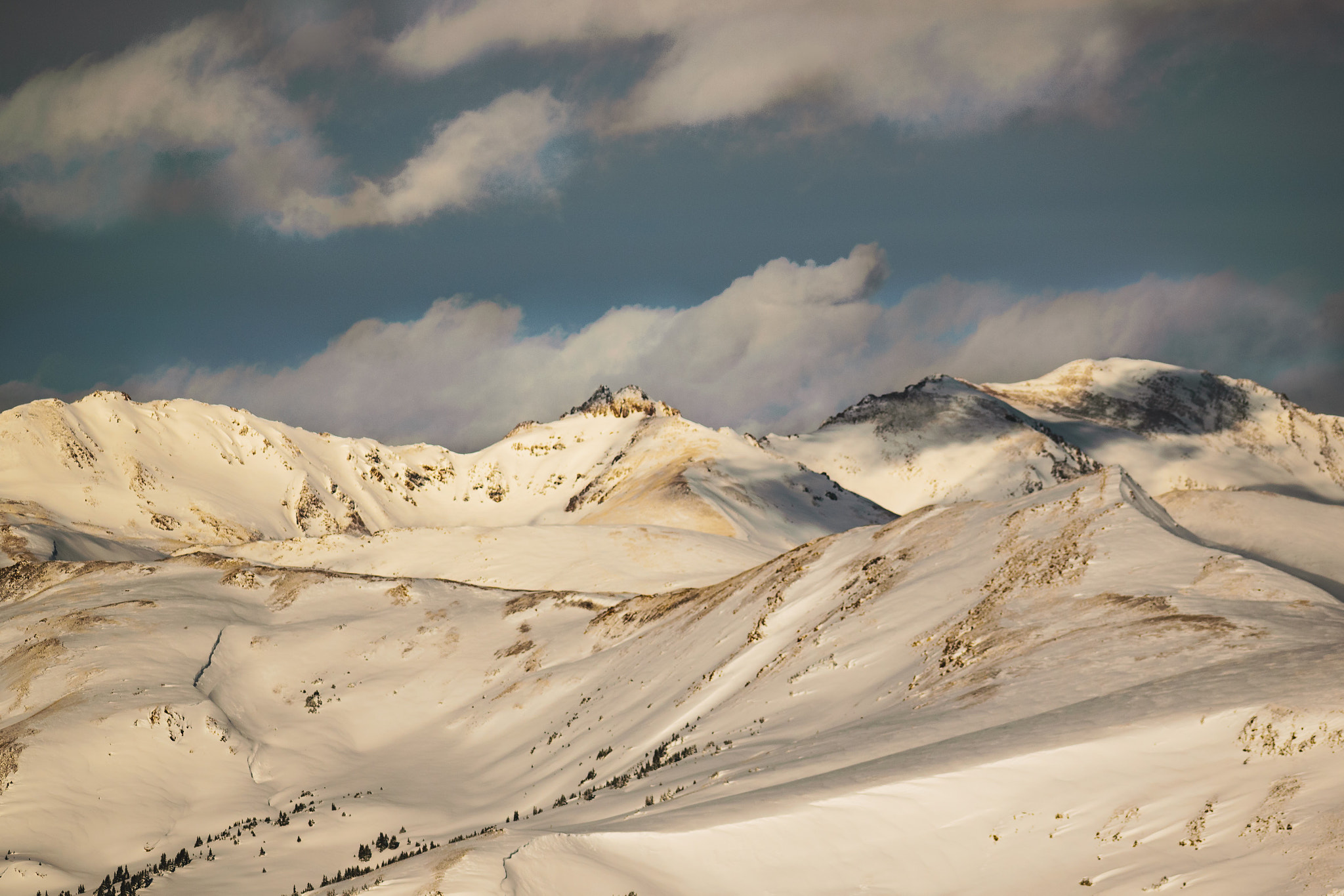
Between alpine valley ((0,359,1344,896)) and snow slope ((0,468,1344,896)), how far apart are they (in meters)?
0.11

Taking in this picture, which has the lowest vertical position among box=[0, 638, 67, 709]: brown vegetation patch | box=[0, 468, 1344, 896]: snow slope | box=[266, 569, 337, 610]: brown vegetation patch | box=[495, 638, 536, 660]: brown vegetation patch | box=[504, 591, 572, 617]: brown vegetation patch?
box=[0, 468, 1344, 896]: snow slope

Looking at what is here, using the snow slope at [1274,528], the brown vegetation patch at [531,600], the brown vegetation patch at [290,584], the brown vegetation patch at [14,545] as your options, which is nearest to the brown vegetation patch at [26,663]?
the brown vegetation patch at [290,584]

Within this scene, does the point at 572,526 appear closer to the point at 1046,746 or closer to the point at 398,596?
the point at 398,596

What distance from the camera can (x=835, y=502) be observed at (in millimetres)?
174125

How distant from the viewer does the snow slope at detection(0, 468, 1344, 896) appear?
15.9 metres

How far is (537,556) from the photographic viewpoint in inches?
3915

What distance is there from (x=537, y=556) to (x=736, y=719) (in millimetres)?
69847

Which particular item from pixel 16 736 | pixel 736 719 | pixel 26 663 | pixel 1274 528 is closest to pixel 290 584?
pixel 26 663

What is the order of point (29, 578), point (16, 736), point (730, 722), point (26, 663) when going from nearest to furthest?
point (730, 722) < point (16, 736) < point (26, 663) < point (29, 578)

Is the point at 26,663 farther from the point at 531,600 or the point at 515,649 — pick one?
the point at 531,600

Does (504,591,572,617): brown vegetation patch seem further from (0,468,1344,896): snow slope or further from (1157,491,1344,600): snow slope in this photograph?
(1157,491,1344,600): snow slope

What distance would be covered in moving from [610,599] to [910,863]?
5474 centimetres

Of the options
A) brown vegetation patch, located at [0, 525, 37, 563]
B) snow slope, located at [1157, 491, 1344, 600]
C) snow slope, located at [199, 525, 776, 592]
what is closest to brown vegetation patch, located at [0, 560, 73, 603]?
snow slope, located at [199, 525, 776, 592]

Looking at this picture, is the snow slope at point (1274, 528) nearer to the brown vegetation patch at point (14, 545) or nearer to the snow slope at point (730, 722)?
the snow slope at point (730, 722)
